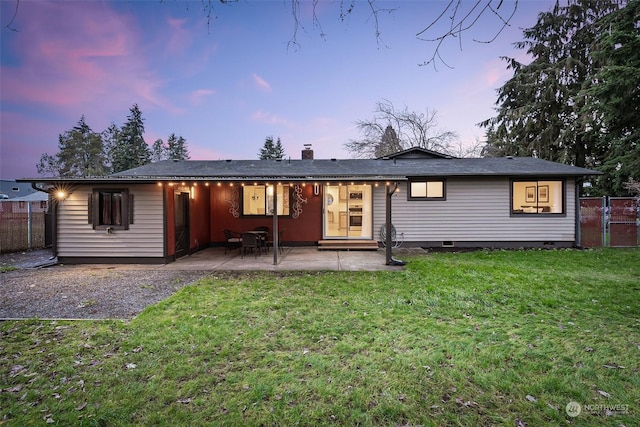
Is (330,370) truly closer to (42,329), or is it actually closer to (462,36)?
(462,36)

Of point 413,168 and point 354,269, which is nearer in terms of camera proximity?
point 354,269

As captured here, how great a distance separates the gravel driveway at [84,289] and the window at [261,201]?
13.3 feet

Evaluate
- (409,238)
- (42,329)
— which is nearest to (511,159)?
(409,238)

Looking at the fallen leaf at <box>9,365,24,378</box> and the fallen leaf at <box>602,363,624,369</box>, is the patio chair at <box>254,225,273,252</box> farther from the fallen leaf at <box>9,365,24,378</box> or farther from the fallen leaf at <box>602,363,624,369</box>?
the fallen leaf at <box>602,363,624,369</box>

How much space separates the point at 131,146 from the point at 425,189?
1388 inches

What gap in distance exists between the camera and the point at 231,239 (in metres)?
9.13

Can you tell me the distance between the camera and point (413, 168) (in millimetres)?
10648

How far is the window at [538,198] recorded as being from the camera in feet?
33.1

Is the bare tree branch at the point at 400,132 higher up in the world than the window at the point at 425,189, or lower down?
higher up

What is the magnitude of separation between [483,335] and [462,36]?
123 inches

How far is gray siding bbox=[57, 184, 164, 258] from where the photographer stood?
26.3ft

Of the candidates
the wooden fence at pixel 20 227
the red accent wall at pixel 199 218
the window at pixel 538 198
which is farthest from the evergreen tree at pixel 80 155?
the window at pixel 538 198

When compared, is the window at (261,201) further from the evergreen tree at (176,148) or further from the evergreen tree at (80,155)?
the evergreen tree at (176,148)

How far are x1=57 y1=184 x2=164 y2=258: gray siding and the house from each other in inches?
1.1
